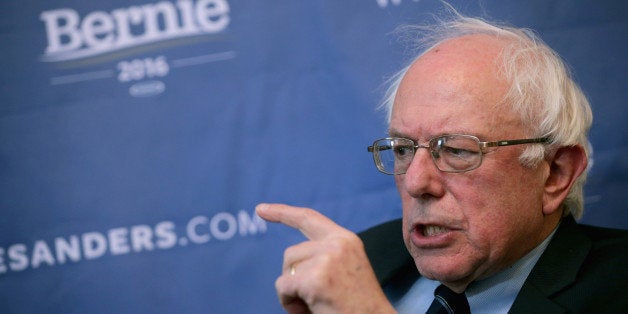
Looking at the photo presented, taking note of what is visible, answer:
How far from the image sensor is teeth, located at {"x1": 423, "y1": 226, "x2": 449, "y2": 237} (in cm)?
158

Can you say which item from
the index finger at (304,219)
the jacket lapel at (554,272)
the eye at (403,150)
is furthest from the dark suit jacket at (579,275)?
the index finger at (304,219)

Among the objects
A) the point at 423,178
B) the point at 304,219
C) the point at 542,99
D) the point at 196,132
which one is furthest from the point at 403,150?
the point at 196,132

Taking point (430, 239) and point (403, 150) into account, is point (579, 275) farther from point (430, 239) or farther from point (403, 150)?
point (403, 150)

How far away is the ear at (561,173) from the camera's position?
1.64 meters

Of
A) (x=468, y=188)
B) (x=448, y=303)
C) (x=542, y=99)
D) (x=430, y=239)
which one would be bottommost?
(x=448, y=303)

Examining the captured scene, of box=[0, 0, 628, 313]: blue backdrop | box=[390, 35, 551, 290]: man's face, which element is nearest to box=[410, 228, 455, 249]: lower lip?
box=[390, 35, 551, 290]: man's face

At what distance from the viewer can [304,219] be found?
130 cm

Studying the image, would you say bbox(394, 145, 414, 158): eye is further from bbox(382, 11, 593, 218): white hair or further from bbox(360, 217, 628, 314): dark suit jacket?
bbox(360, 217, 628, 314): dark suit jacket

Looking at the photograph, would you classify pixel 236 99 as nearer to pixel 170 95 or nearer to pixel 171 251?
pixel 170 95

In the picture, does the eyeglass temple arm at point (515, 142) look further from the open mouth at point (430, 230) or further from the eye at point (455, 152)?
the open mouth at point (430, 230)

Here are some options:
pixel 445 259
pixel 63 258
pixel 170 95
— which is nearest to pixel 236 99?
pixel 170 95

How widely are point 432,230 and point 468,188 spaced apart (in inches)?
4.9

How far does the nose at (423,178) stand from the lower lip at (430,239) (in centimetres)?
9

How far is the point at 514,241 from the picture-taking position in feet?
5.24
